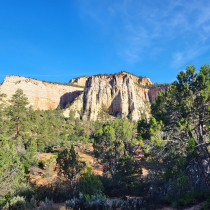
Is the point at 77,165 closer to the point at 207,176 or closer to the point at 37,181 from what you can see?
the point at 37,181

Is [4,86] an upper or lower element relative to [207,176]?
upper

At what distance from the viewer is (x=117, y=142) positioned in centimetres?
1948

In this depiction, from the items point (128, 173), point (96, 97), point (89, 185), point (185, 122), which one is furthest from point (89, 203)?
point (96, 97)

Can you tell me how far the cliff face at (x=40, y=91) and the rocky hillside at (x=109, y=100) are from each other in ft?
64.0

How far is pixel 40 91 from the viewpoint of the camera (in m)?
93.7

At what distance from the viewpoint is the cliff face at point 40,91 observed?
84875mm

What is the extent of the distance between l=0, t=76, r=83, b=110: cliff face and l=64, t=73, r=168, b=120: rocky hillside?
64.0 feet

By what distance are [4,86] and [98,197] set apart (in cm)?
9316

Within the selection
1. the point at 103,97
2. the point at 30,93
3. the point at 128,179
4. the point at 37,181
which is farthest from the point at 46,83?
the point at 128,179

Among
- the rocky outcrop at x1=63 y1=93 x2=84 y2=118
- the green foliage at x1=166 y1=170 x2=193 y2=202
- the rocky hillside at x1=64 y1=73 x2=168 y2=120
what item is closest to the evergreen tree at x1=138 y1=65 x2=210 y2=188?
the green foliage at x1=166 y1=170 x2=193 y2=202

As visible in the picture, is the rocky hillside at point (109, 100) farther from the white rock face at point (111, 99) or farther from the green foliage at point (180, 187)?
the green foliage at point (180, 187)

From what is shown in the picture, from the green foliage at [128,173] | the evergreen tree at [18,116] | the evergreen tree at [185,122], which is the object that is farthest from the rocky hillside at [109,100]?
the evergreen tree at [185,122]

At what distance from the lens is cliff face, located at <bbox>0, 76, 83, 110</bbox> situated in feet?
278

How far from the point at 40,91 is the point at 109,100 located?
44.4 m
